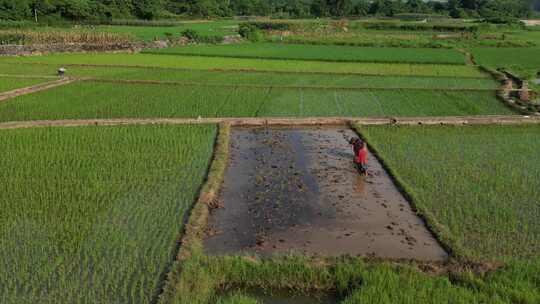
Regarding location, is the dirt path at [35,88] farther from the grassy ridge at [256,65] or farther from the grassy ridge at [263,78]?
the grassy ridge at [256,65]

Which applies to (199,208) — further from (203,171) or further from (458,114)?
(458,114)

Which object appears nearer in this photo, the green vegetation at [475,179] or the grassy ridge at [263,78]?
the green vegetation at [475,179]

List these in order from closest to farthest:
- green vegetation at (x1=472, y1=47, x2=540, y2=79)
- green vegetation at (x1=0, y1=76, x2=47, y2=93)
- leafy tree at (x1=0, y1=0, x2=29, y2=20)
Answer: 1. green vegetation at (x1=0, y1=76, x2=47, y2=93)
2. green vegetation at (x1=472, y1=47, x2=540, y2=79)
3. leafy tree at (x1=0, y1=0, x2=29, y2=20)

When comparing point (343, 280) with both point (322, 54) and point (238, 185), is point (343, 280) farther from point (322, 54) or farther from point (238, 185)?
point (322, 54)

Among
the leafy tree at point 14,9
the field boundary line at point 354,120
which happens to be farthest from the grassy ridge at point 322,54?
the leafy tree at point 14,9

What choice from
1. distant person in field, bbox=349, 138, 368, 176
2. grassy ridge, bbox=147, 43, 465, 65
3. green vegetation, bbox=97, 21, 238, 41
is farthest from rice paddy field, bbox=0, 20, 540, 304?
green vegetation, bbox=97, 21, 238, 41

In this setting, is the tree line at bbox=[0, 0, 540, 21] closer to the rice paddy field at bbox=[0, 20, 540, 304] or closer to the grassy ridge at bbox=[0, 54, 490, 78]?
the grassy ridge at bbox=[0, 54, 490, 78]
